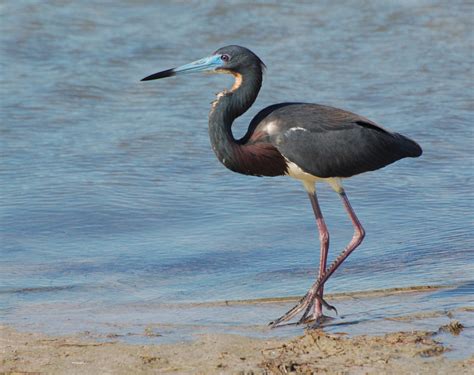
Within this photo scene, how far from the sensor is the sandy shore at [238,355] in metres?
5.41

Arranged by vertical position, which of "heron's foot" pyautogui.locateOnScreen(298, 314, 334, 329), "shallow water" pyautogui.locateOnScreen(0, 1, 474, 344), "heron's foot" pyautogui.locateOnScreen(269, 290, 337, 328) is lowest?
"shallow water" pyautogui.locateOnScreen(0, 1, 474, 344)

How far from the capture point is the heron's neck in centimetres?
677

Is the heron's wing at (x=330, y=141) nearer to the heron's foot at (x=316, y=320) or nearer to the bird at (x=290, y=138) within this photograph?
the bird at (x=290, y=138)

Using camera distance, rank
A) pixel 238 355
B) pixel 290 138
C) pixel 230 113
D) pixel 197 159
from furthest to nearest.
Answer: pixel 197 159 → pixel 230 113 → pixel 290 138 → pixel 238 355

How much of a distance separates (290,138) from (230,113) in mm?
398

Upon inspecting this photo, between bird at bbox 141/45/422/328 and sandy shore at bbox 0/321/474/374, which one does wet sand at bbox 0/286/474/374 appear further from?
bird at bbox 141/45/422/328

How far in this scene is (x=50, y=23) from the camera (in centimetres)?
1333

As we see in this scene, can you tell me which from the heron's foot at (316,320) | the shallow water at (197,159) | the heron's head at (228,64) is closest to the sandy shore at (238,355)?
the heron's foot at (316,320)

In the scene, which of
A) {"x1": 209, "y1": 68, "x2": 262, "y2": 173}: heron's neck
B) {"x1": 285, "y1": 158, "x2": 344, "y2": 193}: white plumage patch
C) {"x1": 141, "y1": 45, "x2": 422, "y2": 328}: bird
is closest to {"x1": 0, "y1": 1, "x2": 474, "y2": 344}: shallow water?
{"x1": 285, "y1": 158, "x2": 344, "y2": 193}: white plumage patch

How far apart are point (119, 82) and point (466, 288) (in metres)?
5.80

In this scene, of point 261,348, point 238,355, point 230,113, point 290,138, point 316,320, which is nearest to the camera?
point 238,355

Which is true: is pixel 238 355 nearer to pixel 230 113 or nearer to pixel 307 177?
pixel 307 177

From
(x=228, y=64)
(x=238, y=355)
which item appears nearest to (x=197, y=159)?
(x=228, y=64)

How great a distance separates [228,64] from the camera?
688 cm
